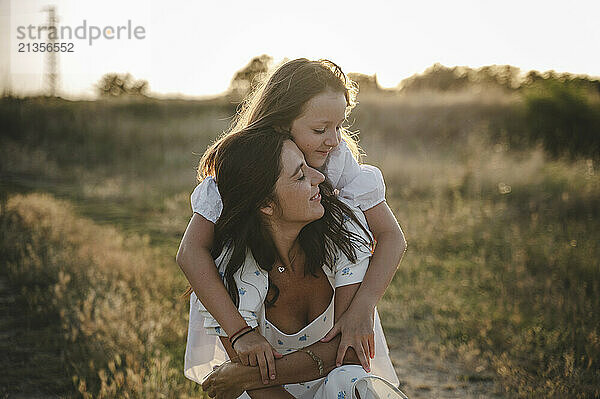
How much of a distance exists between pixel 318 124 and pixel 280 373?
1.11 metres

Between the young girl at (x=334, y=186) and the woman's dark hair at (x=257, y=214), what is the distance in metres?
0.09

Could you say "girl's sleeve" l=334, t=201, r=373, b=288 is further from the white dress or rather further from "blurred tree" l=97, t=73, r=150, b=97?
"blurred tree" l=97, t=73, r=150, b=97

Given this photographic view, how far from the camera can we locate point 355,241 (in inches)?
111

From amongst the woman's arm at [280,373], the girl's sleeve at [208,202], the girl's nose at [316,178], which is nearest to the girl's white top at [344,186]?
the girl's sleeve at [208,202]

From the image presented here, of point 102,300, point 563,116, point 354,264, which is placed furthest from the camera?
point 563,116

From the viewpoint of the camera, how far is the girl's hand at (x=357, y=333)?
2596 millimetres

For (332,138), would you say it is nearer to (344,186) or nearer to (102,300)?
(344,186)

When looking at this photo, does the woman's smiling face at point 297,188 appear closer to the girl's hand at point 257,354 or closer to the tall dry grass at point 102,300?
the girl's hand at point 257,354

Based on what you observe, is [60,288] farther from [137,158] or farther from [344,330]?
[137,158]

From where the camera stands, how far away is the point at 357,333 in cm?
260

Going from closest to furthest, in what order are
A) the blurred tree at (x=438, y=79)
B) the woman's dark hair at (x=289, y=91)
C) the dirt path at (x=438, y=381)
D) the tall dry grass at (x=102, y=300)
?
the woman's dark hair at (x=289, y=91) → the tall dry grass at (x=102, y=300) → the dirt path at (x=438, y=381) → the blurred tree at (x=438, y=79)

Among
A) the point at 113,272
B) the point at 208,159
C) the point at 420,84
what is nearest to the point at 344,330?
the point at 208,159

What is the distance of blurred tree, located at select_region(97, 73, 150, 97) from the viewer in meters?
21.2

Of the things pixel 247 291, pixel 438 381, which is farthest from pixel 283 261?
pixel 438 381
